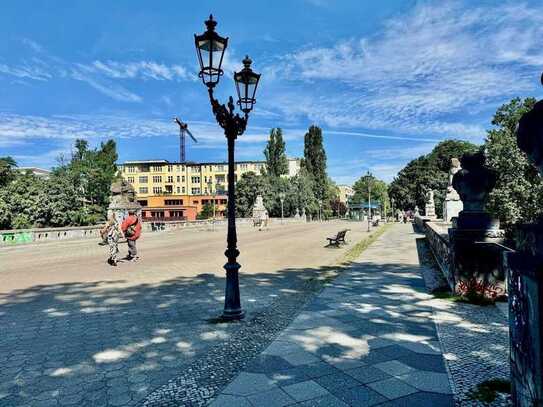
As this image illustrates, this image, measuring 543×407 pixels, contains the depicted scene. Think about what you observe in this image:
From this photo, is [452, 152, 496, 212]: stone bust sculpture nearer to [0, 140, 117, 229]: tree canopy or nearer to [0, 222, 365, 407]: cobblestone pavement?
[0, 222, 365, 407]: cobblestone pavement

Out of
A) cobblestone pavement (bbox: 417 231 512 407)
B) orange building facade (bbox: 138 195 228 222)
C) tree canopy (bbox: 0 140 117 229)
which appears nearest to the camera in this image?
cobblestone pavement (bbox: 417 231 512 407)

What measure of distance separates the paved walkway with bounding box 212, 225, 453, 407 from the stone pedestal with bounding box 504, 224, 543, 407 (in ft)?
3.54

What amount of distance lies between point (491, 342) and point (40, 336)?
6.39m

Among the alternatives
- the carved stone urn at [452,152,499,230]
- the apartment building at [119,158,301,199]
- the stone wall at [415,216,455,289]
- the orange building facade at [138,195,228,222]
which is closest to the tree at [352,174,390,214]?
the apartment building at [119,158,301,199]

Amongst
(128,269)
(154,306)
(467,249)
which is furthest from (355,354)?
(128,269)

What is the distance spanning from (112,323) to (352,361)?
162 inches

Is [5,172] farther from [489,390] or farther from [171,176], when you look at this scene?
[171,176]

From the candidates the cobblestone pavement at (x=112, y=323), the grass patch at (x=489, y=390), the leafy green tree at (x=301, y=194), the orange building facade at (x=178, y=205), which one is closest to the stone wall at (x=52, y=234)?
the cobblestone pavement at (x=112, y=323)

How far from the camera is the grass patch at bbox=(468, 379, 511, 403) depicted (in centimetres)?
356

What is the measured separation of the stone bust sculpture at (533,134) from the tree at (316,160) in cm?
7108

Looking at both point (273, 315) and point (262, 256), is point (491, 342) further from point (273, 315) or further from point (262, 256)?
point (262, 256)

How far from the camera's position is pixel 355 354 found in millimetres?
4801

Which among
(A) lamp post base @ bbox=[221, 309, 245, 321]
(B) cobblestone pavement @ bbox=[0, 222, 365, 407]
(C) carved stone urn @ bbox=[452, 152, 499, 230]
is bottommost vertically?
(B) cobblestone pavement @ bbox=[0, 222, 365, 407]

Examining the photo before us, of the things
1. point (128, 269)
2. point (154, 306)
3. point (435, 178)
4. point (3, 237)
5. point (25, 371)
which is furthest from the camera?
point (435, 178)
